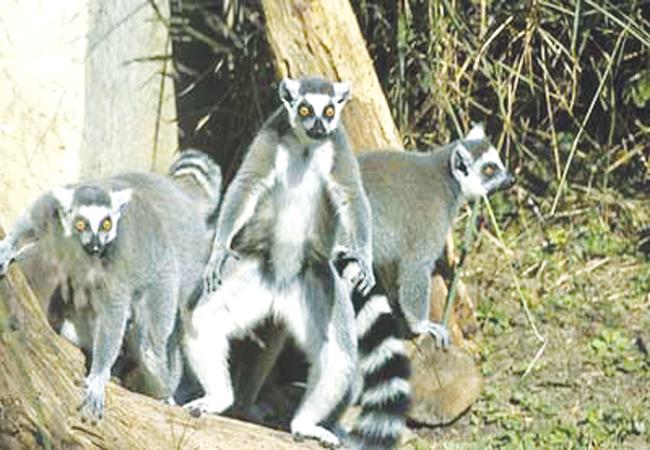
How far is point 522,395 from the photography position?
6965 mm

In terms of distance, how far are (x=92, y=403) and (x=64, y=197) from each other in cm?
85

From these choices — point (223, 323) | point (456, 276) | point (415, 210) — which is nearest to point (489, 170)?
point (415, 210)

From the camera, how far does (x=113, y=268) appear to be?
5.68 meters

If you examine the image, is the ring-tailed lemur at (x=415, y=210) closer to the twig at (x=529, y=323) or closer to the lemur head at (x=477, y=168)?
the lemur head at (x=477, y=168)

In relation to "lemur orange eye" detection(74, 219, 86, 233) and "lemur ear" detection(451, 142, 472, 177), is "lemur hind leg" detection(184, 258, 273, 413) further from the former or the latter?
"lemur ear" detection(451, 142, 472, 177)

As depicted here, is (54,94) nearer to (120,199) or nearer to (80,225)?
(120,199)

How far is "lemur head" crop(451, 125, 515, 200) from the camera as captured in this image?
721cm

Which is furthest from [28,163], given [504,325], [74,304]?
[504,325]

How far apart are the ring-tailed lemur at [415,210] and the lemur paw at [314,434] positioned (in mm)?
1102

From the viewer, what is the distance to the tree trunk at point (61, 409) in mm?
4898

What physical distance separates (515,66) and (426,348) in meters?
1.94

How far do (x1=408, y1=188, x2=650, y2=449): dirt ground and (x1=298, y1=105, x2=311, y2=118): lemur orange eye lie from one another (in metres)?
1.52

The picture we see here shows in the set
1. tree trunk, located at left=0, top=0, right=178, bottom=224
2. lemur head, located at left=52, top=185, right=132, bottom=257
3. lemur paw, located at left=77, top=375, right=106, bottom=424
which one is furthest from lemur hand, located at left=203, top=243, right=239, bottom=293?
tree trunk, located at left=0, top=0, right=178, bottom=224

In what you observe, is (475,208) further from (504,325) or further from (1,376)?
(1,376)
